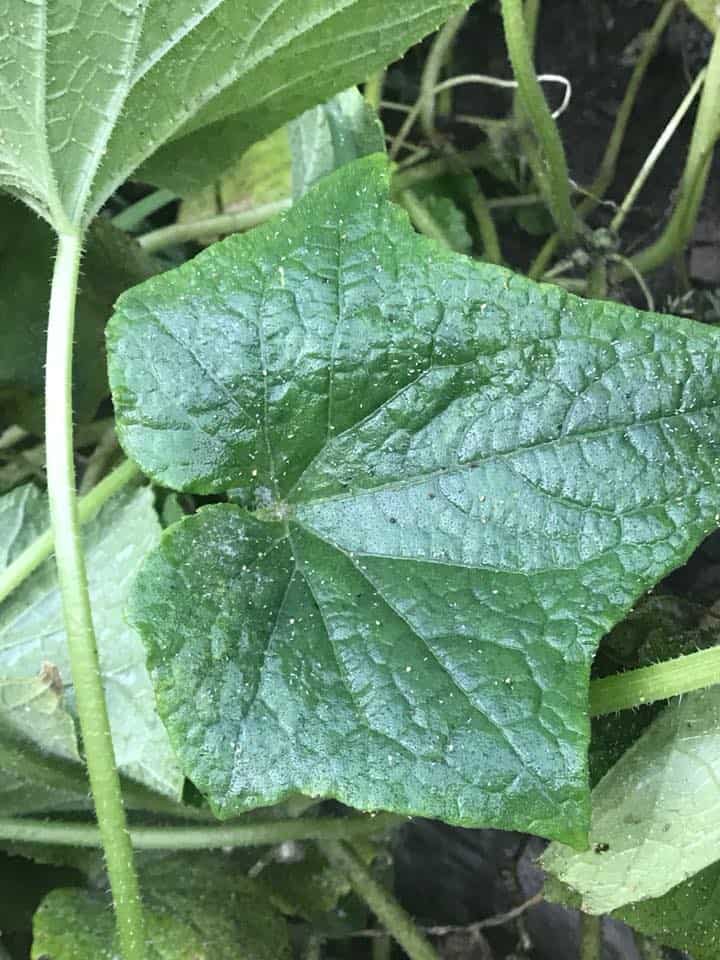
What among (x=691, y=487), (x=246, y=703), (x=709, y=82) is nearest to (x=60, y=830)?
(x=246, y=703)

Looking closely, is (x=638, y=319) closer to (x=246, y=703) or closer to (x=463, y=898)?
(x=246, y=703)

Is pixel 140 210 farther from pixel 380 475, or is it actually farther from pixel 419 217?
pixel 380 475

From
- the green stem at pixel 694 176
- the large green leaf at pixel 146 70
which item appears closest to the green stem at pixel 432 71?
the green stem at pixel 694 176

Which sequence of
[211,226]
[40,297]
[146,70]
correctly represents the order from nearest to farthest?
[146,70]
[40,297]
[211,226]

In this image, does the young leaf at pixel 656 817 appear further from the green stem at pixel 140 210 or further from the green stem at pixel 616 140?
the green stem at pixel 140 210

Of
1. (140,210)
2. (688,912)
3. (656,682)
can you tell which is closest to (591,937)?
(688,912)

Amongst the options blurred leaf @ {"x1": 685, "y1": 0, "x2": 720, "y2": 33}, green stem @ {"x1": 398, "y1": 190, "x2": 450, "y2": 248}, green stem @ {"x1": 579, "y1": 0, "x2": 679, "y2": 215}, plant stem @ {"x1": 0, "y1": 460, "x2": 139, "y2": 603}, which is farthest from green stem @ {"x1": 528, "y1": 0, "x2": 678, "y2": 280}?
plant stem @ {"x1": 0, "y1": 460, "x2": 139, "y2": 603}

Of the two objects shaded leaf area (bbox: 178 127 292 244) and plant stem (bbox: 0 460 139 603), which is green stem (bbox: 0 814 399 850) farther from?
shaded leaf area (bbox: 178 127 292 244)
